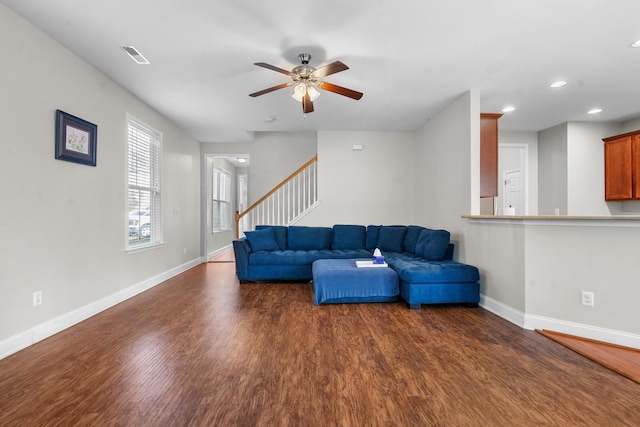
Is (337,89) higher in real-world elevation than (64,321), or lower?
higher

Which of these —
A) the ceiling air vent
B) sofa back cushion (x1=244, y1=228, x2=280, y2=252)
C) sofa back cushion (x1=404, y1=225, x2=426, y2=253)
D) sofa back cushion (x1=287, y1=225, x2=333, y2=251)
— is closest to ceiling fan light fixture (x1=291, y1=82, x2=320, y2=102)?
the ceiling air vent

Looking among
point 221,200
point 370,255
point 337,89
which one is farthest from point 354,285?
point 221,200

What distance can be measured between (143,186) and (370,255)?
370cm

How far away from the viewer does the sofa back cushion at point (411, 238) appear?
4844 mm

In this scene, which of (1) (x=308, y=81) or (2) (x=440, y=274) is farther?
(2) (x=440, y=274)

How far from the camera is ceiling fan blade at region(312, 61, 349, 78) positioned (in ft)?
8.64

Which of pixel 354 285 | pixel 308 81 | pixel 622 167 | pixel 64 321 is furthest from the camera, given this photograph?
pixel 622 167

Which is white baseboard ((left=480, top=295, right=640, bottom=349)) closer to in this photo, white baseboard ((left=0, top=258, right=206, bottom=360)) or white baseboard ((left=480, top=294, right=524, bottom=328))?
white baseboard ((left=480, top=294, right=524, bottom=328))

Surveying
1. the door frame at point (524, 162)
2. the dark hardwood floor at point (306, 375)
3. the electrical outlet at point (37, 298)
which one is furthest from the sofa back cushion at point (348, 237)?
the electrical outlet at point (37, 298)

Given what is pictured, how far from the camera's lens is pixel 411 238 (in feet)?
16.2

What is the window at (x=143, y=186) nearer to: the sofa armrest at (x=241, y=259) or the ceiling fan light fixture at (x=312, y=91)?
the sofa armrest at (x=241, y=259)

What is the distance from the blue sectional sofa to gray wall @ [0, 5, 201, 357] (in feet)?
5.61

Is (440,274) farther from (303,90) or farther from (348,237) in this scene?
(303,90)

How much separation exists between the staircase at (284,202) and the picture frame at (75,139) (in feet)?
9.87
